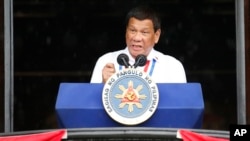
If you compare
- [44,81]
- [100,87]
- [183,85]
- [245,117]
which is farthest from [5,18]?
[245,117]

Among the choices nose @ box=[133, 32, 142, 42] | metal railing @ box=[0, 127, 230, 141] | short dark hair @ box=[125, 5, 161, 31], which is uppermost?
short dark hair @ box=[125, 5, 161, 31]

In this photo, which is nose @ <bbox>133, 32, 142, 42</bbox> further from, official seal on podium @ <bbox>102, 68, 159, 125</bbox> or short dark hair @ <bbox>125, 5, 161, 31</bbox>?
official seal on podium @ <bbox>102, 68, 159, 125</bbox>

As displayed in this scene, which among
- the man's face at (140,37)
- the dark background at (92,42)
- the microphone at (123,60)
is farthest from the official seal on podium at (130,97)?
the dark background at (92,42)

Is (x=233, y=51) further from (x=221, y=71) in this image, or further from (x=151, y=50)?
(x=151, y=50)

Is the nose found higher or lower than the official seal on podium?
higher

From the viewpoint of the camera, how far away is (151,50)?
11.8 m

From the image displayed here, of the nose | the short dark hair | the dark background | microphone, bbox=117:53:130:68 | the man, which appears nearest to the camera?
microphone, bbox=117:53:130:68

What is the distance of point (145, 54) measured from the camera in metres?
11.7

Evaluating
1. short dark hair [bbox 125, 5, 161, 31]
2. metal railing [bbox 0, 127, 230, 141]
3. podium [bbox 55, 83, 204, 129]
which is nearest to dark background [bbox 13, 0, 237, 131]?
short dark hair [bbox 125, 5, 161, 31]

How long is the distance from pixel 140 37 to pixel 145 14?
39 cm

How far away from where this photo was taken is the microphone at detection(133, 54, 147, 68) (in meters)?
11.4

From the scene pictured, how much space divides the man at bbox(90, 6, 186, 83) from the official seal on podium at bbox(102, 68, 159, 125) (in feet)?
1.62

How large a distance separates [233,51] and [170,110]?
6.27 ft

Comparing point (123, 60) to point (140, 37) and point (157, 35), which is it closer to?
point (140, 37)
